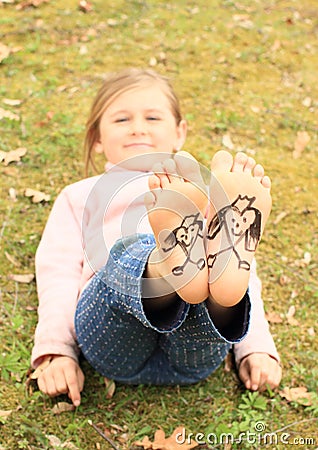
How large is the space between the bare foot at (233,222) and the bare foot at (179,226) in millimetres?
36

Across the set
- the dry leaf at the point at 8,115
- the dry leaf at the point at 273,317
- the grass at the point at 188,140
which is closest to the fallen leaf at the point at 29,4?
the grass at the point at 188,140

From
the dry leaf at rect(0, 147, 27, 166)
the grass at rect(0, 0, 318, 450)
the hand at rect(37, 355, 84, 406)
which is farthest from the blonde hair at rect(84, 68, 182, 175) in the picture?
the hand at rect(37, 355, 84, 406)

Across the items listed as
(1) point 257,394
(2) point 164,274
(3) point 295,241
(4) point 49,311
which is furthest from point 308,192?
(2) point 164,274

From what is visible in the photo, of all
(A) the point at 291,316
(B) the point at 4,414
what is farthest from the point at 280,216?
(B) the point at 4,414

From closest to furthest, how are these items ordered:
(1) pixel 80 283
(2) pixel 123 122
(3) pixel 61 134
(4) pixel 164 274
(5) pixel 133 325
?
(4) pixel 164 274
(5) pixel 133 325
(1) pixel 80 283
(2) pixel 123 122
(3) pixel 61 134

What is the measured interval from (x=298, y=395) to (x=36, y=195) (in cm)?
158

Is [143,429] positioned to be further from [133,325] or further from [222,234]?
[222,234]

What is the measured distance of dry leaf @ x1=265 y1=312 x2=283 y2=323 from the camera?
2.46m

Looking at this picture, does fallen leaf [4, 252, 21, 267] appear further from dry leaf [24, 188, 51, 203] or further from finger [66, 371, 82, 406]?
finger [66, 371, 82, 406]

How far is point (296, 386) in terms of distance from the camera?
2209mm

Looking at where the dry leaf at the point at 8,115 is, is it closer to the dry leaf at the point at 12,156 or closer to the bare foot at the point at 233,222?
the dry leaf at the point at 12,156

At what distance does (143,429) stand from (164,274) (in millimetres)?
735

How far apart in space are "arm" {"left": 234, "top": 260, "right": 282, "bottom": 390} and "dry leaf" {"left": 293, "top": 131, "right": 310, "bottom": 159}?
4.83ft

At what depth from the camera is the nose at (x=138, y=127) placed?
2434 mm
